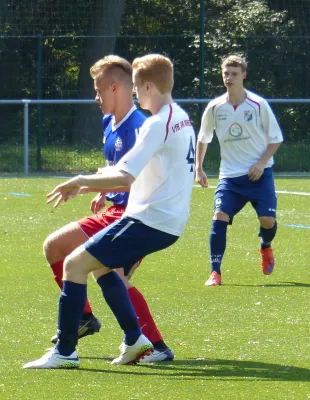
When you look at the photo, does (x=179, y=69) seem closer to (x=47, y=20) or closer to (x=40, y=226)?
(x=47, y=20)

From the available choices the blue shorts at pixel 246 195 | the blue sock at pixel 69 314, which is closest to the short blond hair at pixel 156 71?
the blue sock at pixel 69 314

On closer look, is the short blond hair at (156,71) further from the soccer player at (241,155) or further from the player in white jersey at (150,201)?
the soccer player at (241,155)

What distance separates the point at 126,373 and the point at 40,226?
23.9 ft

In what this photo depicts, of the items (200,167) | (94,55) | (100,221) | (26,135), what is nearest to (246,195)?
(200,167)

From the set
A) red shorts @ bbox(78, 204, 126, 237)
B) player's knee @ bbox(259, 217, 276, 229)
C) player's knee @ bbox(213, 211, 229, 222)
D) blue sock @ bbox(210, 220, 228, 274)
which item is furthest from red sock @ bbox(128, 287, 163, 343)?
player's knee @ bbox(259, 217, 276, 229)

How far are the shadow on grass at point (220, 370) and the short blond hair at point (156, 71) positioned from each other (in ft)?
5.03

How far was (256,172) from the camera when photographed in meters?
9.34

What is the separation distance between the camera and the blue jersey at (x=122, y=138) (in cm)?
630

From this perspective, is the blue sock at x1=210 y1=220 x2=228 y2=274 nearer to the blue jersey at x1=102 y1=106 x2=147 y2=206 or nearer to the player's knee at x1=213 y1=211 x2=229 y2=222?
the player's knee at x1=213 y1=211 x2=229 y2=222

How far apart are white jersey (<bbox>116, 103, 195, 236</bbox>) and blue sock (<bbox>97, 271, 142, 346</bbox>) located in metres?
0.41

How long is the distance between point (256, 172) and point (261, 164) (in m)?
0.11

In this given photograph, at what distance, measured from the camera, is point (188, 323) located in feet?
24.1

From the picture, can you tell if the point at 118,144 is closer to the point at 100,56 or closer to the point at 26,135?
the point at 26,135

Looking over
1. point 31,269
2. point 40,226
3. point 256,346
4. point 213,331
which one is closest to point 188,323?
point 213,331
